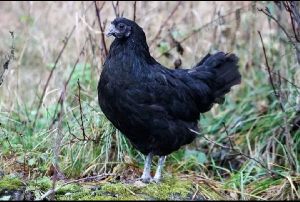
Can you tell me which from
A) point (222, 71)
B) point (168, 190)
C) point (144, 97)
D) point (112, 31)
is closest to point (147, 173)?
point (168, 190)

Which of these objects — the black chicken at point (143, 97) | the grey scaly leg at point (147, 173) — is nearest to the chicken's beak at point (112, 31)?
the black chicken at point (143, 97)

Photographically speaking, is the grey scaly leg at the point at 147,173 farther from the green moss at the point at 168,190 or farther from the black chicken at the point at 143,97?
the green moss at the point at 168,190

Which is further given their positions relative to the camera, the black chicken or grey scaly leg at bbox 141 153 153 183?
grey scaly leg at bbox 141 153 153 183

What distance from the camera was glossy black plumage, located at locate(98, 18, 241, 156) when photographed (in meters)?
4.27

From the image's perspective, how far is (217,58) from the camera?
5.23 meters

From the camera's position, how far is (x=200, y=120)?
6504 millimetres

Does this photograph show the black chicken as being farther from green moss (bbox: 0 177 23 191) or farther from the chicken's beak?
green moss (bbox: 0 177 23 191)

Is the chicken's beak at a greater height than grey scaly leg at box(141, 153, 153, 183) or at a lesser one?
greater

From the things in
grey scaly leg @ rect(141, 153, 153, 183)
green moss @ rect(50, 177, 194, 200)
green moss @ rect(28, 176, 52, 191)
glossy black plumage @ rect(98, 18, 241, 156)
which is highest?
glossy black plumage @ rect(98, 18, 241, 156)

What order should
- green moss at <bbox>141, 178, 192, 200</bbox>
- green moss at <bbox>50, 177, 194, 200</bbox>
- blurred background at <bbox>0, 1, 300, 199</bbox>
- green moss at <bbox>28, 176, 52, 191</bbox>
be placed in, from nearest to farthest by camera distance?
green moss at <bbox>50, 177, 194, 200</bbox>, green moss at <bbox>28, 176, 52, 191</bbox>, green moss at <bbox>141, 178, 192, 200</bbox>, blurred background at <bbox>0, 1, 300, 199</bbox>

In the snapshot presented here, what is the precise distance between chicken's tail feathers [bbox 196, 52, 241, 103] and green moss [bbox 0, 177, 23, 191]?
2126 millimetres

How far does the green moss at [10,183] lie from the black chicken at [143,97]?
0.92 metres

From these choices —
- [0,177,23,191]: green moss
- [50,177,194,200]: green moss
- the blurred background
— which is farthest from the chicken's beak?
[0,177,23,191]: green moss

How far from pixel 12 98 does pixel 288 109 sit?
118 inches
